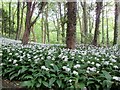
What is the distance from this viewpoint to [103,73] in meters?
4.20

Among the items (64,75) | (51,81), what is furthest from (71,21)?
(51,81)

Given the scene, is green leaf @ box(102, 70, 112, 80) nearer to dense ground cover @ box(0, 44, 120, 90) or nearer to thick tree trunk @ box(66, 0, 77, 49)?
dense ground cover @ box(0, 44, 120, 90)

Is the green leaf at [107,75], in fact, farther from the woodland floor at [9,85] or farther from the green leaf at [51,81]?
the woodland floor at [9,85]

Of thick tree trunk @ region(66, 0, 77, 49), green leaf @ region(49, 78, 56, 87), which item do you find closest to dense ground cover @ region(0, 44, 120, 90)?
green leaf @ region(49, 78, 56, 87)

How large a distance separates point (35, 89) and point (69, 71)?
2.36 feet

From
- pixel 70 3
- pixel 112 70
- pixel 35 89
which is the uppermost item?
pixel 70 3

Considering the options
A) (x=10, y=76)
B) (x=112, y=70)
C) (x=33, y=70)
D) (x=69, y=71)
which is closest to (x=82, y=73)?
(x=69, y=71)

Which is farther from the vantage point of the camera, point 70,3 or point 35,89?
point 70,3

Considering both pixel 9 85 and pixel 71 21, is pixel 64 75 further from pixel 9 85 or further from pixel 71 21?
pixel 71 21

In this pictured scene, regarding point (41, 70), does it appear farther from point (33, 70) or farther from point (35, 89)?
point (35, 89)

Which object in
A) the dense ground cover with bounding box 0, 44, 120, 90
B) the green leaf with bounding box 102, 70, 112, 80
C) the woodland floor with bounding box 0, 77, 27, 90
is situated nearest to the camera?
the dense ground cover with bounding box 0, 44, 120, 90

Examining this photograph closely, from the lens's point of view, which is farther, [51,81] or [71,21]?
[71,21]

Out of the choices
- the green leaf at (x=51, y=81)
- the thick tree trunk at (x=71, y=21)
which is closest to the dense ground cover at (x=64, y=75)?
the green leaf at (x=51, y=81)

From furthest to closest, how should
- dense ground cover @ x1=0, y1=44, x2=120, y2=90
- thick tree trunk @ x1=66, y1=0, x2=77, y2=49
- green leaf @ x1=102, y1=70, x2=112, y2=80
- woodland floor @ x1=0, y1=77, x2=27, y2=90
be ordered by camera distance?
thick tree trunk @ x1=66, y1=0, x2=77, y2=49, woodland floor @ x1=0, y1=77, x2=27, y2=90, green leaf @ x1=102, y1=70, x2=112, y2=80, dense ground cover @ x1=0, y1=44, x2=120, y2=90
